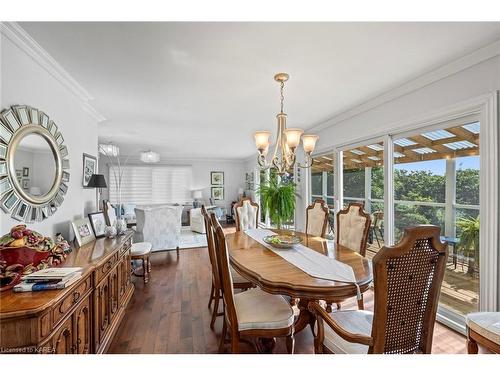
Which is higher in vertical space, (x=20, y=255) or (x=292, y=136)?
(x=292, y=136)

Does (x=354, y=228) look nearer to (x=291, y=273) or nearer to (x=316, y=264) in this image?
(x=316, y=264)

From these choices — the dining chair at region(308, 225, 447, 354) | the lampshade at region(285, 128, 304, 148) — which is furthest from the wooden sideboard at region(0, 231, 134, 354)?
the lampshade at region(285, 128, 304, 148)

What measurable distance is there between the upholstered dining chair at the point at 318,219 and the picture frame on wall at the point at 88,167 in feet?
9.50

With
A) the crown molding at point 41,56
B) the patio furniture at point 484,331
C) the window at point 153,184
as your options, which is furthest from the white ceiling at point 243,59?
the window at point 153,184

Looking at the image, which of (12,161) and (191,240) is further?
(191,240)

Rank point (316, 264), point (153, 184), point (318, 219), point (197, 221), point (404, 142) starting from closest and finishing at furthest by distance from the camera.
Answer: point (316, 264) → point (404, 142) → point (318, 219) → point (197, 221) → point (153, 184)

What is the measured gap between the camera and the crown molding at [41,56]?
1.47 meters

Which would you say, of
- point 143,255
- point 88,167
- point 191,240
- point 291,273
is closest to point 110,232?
point 143,255

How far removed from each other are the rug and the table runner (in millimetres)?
3367

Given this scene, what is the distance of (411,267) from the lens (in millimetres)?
1049

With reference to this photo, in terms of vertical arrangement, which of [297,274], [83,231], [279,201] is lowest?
[297,274]

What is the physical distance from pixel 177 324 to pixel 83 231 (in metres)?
1.29

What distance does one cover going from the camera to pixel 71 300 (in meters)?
1.32

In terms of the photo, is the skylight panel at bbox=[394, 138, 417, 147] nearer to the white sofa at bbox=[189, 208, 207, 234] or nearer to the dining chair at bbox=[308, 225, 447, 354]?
the dining chair at bbox=[308, 225, 447, 354]
